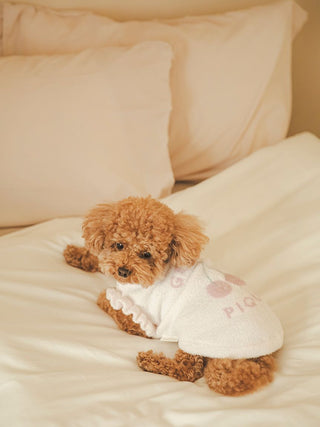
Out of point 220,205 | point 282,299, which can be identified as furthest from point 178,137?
point 282,299

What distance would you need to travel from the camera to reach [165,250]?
91cm

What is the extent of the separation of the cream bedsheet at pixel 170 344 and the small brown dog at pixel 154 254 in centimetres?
3

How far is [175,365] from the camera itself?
878 mm

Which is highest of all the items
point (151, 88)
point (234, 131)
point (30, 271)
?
point (151, 88)

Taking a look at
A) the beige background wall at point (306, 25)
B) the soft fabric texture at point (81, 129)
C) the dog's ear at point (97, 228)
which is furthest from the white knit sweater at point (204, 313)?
the beige background wall at point (306, 25)

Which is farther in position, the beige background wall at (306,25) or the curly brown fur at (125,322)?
the beige background wall at (306,25)

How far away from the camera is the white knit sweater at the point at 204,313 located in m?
0.84

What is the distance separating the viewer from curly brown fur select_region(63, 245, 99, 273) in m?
1.13

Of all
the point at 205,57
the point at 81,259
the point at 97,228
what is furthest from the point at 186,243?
the point at 205,57

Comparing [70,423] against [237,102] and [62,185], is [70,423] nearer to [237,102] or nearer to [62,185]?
[62,185]

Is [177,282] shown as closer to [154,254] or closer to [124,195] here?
[154,254]

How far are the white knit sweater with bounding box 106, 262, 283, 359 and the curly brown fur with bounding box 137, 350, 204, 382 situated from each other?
28 mm

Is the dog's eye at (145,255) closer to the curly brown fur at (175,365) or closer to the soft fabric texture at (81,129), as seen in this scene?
the curly brown fur at (175,365)

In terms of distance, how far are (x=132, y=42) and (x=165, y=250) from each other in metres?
0.87
